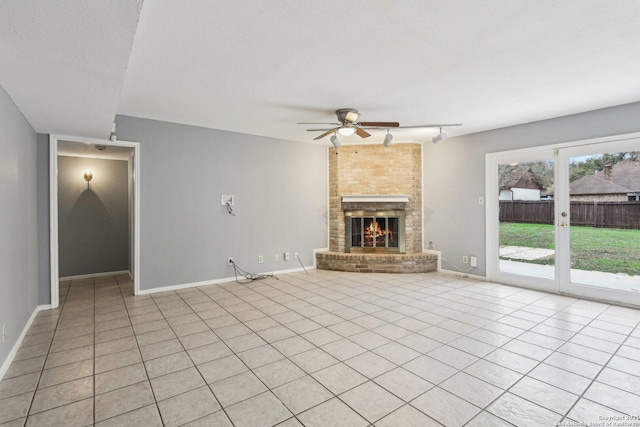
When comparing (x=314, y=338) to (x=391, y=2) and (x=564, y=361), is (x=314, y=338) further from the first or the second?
(x=391, y=2)

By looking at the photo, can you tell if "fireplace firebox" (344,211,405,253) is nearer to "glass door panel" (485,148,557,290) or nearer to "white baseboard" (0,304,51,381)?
"glass door panel" (485,148,557,290)

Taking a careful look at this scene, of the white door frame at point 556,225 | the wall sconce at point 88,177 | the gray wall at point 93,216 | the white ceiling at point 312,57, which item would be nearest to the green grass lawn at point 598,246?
the white door frame at point 556,225

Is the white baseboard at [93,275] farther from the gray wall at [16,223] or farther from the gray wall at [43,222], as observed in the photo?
the gray wall at [16,223]

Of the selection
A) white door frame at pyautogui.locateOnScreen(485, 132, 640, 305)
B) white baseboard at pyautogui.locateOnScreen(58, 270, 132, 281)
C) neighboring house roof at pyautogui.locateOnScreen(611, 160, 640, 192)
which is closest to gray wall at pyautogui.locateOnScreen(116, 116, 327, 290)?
white baseboard at pyautogui.locateOnScreen(58, 270, 132, 281)

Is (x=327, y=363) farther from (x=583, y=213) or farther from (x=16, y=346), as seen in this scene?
(x=583, y=213)

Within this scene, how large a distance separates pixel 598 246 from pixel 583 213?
458 mm

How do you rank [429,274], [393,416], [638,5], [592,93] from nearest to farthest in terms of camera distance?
[393,416] → [638,5] → [592,93] → [429,274]

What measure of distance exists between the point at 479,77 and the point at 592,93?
1.50m

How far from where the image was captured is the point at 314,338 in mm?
2994

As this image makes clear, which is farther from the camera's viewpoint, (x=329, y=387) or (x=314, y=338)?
(x=314, y=338)

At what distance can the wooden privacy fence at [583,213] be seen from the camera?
391 cm

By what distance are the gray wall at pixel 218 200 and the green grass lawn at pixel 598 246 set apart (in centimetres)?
359

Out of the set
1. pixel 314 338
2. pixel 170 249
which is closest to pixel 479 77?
pixel 314 338

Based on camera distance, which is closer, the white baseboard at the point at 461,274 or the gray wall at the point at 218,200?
the gray wall at the point at 218,200
